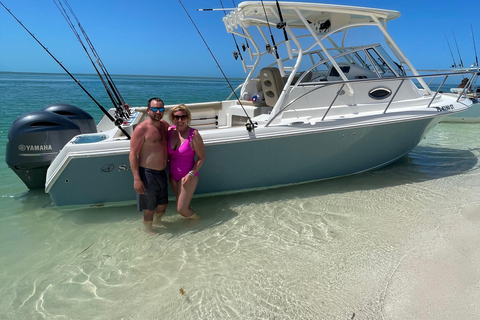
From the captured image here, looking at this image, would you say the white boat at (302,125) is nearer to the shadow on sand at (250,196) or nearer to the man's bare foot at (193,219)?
the shadow on sand at (250,196)

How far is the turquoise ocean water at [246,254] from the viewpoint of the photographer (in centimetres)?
246

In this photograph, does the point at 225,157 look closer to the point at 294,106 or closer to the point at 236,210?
the point at 236,210

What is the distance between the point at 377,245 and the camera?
3.14 meters

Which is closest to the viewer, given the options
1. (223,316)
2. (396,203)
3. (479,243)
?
(223,316)

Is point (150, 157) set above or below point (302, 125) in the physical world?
above

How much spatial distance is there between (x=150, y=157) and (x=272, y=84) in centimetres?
272

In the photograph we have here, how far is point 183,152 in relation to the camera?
11.1ft

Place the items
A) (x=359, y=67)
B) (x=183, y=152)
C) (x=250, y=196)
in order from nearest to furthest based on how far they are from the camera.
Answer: (x=183, y=152), (x=250, y=196), (x=359, y=67)

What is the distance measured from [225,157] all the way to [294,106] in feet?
4.35

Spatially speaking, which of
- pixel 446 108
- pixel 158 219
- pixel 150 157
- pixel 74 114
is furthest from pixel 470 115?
pixel 74 114

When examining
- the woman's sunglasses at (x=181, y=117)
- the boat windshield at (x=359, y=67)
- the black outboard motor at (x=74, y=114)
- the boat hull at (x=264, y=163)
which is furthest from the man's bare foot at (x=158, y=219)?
the boat windshield at (x=359, y=67)

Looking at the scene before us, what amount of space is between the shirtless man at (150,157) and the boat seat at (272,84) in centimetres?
235

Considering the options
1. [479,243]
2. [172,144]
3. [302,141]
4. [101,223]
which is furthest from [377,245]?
[101,223]

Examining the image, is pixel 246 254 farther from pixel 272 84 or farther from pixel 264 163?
pixel 272 84
